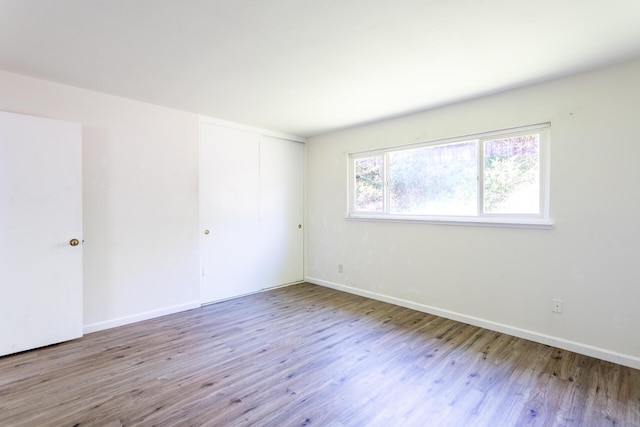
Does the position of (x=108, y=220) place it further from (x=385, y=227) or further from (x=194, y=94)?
(x=385, y=227)

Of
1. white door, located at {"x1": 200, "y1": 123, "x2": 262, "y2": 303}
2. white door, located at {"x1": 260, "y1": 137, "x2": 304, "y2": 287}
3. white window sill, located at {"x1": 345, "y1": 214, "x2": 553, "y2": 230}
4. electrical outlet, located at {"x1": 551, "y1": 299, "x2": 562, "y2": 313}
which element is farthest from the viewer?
white door, located at {"x1": 260, "y1": 137, "x2": 304, "y2": 287}

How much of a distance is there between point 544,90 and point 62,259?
4612mm

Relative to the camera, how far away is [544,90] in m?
2.73

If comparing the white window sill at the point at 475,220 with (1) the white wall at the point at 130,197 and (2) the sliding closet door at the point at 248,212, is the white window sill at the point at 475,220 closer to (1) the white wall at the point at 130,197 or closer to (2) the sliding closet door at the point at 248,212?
(2) the sliding closet door at the point at 248,212

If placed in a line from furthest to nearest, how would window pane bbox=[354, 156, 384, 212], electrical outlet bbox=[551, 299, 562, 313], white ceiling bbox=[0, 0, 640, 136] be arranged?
window pane bbox=[354, 156, 384, 212] → electrical outlet bbox=[551, 299, 562, 313] → white ceiling bbox=[0, 0, 640, 136]

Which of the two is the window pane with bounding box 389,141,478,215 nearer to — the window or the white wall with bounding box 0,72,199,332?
the window

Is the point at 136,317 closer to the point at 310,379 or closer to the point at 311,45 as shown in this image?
the point at 310,379

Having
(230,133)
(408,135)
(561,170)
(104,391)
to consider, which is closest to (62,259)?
(104,391)

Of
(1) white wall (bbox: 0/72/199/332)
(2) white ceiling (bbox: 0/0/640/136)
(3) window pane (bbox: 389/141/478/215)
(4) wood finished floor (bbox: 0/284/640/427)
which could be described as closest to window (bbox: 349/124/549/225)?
(3) window pane (bbox: 389/141/478/215)

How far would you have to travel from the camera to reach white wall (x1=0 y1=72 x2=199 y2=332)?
9.55 ft

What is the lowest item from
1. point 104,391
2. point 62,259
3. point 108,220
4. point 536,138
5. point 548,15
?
point 104,391

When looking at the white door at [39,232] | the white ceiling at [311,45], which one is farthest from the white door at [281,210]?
the white door at [39,232]

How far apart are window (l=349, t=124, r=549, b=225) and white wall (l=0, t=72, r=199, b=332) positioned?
7.51 ft

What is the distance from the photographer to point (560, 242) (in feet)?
8.74
